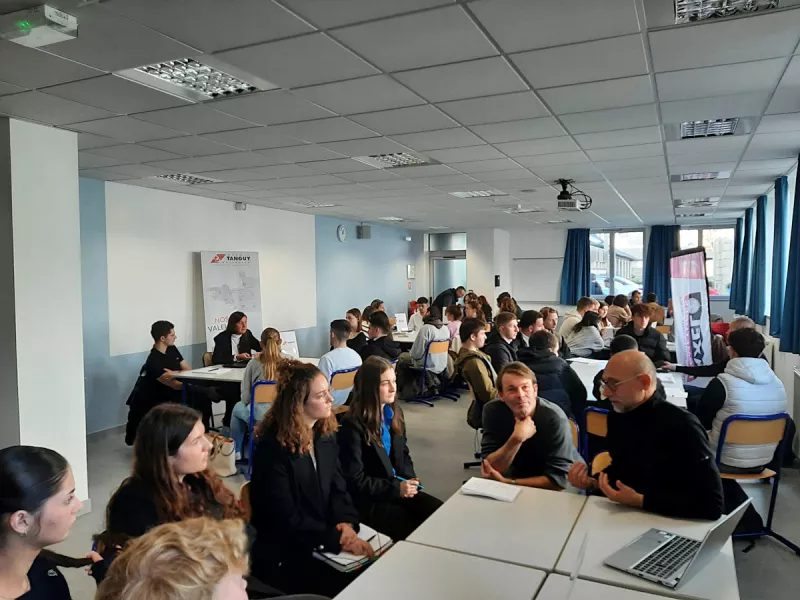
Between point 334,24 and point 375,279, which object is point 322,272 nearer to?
point 375,279

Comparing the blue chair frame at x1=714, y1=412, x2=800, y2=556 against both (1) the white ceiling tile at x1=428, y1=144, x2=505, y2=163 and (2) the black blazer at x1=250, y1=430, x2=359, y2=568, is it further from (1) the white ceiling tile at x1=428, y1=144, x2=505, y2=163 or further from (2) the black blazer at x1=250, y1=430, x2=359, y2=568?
(1) the white ceiling tile at x1=428, y1=144, x2=505, y2=163

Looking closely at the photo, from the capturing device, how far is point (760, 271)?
782 cm

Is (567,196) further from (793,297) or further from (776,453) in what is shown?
(776,453)

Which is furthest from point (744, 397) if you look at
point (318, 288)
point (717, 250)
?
point (717, 250)

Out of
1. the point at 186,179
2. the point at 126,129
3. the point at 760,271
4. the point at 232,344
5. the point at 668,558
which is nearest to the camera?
the point at 668,558

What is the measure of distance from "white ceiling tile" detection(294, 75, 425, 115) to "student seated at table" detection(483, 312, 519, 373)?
2.32m

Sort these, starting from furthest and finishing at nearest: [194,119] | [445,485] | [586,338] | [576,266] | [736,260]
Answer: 1. [576,266]
2. [736,260]
3. [586,338]
4. [445,485]
5. [194,119]

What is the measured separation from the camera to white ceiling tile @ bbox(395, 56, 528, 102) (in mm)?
3007

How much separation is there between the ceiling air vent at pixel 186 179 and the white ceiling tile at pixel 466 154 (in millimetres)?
2650

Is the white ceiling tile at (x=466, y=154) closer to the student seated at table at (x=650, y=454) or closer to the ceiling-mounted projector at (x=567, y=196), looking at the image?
the ceiling-mounted projector at (x=567, y=196)

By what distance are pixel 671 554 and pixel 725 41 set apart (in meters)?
2.26

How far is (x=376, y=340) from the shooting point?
6.84 metres

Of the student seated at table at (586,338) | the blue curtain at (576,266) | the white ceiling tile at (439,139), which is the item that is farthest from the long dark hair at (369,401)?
the blue curtain at (576,266)

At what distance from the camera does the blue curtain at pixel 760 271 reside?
7.82 metres
